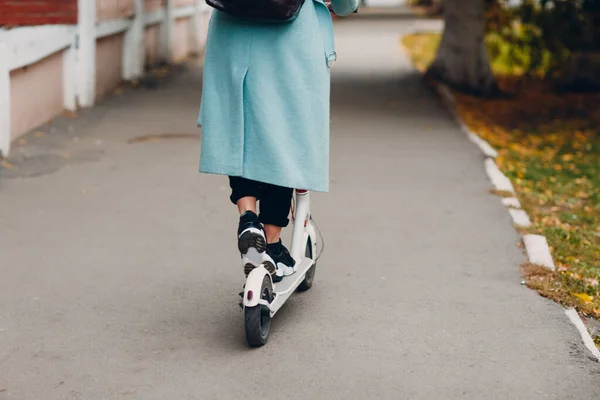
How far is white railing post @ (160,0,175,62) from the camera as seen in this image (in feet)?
56.2

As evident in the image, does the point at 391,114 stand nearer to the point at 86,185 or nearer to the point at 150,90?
the point at 150,90

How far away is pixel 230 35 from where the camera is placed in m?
4.57

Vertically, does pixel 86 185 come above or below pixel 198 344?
below

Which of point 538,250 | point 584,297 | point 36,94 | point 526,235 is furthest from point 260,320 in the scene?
point 36,94

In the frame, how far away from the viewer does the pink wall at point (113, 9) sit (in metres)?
12.8

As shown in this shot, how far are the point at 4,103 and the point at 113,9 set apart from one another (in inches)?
187

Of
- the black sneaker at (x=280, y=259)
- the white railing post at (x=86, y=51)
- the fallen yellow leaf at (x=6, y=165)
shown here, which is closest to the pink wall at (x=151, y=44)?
the white railing post at (x=86, y=51)

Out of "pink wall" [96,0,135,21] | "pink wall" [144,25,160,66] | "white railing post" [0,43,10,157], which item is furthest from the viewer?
"pink wall" [144,25,160,66]

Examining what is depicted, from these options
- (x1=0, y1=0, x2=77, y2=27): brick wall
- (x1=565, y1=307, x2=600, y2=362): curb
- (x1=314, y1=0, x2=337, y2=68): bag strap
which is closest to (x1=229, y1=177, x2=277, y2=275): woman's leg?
(x1=314, y1=0, x2=337, y2=68): bag strap

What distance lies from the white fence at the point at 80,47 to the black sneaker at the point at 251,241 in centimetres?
493

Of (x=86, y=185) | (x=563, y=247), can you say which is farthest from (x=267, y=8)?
(x=86, y=185)

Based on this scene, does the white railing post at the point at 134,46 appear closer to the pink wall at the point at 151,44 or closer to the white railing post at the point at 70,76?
the pink wall at the point at 151,44

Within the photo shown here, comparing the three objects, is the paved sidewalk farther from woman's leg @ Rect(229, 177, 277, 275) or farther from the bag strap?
the bag strap

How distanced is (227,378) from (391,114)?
30.5 feet
